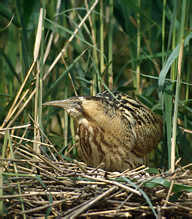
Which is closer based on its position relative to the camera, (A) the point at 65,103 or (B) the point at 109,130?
(A) the point at 65,103

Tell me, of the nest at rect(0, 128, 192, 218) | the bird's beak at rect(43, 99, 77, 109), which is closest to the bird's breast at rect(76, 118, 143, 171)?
the bird's beak at rect(43, 99, 77, 109)

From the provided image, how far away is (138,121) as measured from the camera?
3553 millimetres

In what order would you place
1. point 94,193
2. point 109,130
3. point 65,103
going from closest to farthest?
point 94,193 → point 65,103 → point 109,130

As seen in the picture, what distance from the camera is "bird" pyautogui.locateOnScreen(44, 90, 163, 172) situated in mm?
3209

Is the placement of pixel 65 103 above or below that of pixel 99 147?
above

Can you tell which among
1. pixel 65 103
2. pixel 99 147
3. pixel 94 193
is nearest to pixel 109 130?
pixel 99 147

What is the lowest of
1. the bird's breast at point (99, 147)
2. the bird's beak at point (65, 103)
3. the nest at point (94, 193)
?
the nest at point (94, 193)

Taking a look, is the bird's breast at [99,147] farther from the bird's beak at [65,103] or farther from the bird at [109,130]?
the bird's beak at [65,103]

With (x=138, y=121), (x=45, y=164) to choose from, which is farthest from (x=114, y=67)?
(x=45, y=164)

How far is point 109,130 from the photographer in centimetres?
331

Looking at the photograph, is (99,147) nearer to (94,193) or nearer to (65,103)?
(65,103)

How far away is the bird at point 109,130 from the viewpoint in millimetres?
3209

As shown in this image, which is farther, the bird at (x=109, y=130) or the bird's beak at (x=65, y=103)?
the bird at (x=109, y=130)

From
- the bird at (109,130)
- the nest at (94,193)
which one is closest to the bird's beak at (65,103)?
the bird at (109,130)
